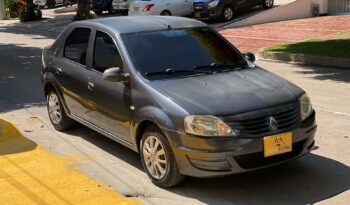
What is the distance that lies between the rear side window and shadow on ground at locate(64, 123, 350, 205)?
5.63 feet

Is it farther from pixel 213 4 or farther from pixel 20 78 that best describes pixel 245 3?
pixel 20 78

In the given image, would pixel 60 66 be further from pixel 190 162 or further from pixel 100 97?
pixel 190 162

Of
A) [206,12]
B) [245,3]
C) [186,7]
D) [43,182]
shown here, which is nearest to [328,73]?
[43,182]

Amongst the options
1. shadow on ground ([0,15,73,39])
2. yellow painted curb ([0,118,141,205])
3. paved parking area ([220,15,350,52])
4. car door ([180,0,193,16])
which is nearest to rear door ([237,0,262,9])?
paved parking area ([220,15,350,52])

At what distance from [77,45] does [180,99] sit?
2.44m

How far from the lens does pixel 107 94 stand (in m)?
5.91

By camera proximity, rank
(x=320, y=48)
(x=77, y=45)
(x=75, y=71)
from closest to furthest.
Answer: (x=75, y=71)
(x=77, y=45)
(x=320, y=48)

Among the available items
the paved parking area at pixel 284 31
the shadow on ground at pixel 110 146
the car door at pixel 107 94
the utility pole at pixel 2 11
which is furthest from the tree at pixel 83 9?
the car door at pixel 107 94

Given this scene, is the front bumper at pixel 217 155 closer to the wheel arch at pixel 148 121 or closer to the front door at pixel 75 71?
the wheel arch at pixel 148 121

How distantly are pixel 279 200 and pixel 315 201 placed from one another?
32 cm

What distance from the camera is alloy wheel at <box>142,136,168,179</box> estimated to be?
5145 mm

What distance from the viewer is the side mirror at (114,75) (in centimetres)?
555

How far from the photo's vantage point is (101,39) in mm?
6328

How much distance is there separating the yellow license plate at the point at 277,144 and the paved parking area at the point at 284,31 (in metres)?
10.3
